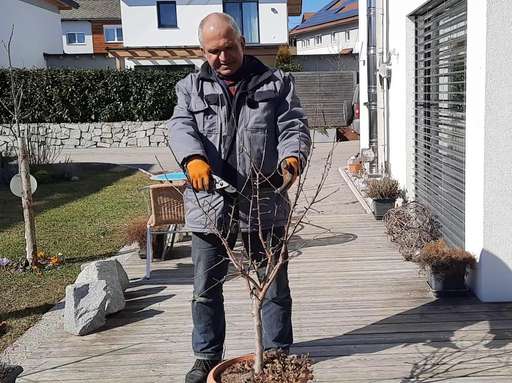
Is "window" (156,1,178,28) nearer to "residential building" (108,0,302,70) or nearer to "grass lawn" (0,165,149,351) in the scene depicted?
"residential building" (108,0,302,70)

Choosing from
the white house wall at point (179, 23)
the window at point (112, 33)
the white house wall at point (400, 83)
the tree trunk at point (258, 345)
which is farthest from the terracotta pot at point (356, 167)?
the window at point (112, 33)

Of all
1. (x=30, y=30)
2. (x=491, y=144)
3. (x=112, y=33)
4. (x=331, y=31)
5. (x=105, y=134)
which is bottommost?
(x=105, y=134)

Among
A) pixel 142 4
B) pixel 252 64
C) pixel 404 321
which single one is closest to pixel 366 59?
pixel 404 321

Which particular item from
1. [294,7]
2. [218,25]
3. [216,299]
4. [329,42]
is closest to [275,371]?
[216,299]

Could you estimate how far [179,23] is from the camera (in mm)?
25047

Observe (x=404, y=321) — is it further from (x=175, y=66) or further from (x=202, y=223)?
(x=175, y=66)

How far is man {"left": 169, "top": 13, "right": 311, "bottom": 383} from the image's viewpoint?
2.77 m

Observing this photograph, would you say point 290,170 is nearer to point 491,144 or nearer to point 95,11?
Result: point 491,144

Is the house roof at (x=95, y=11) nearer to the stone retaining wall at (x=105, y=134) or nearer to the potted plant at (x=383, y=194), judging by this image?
the stone retaining wall at (x=105, y=134)

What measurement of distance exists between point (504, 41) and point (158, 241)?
321 centimetres

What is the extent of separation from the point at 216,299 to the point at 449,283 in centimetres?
185

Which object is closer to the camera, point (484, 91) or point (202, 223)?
point (202, 223)

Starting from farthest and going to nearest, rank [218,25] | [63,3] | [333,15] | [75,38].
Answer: [333,15]
[75,38]
[63,3]
[218,25]

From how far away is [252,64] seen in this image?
2.87 m
